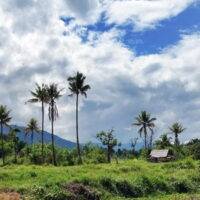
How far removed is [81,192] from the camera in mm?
41750

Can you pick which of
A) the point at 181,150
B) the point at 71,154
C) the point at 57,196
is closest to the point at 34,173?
the point at 57,196

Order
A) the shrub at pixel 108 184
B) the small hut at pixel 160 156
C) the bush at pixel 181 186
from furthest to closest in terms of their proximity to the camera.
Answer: the small hut at pixel 160 156
the bush at pixel 181 186
the shrub at pixel 108 184

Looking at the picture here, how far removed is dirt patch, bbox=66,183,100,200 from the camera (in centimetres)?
4076

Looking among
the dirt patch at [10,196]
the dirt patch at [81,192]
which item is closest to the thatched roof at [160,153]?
the dirt patch at [81,192]

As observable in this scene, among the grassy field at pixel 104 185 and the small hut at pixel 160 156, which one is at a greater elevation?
the small hut at pixel 160 156

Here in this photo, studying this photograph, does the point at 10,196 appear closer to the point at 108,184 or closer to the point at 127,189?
the point at 108,184

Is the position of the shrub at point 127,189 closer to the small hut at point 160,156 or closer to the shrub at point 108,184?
the shrub at point 108,184

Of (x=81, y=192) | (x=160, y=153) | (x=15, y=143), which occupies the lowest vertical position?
(x=81, y=192)

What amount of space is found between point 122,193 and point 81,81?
1948 inches

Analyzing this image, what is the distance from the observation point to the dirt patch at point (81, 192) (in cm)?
4076

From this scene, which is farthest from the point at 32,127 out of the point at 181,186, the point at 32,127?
the point at 181,186

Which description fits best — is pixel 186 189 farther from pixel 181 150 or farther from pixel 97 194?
pixel 181 150

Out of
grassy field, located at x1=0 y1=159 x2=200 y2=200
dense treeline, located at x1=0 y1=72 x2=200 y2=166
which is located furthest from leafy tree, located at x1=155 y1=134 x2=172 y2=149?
grassy field, located at x1=0 y1=159 x2=200 y2=200

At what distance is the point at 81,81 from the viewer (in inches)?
3757
